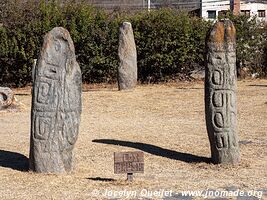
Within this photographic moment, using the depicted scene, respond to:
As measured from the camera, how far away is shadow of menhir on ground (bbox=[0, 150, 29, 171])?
962 centimetres

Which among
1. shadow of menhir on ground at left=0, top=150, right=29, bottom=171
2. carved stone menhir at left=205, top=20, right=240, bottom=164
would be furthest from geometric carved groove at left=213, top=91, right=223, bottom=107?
shadow of menhir on ground at left=0, top=150, right=29, bottom=171

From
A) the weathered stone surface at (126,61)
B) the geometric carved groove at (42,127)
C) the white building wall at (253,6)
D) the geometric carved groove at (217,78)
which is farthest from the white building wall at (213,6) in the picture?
the geometric carved groove at (42,127)

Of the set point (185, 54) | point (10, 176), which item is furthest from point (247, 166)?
point (185, 54)

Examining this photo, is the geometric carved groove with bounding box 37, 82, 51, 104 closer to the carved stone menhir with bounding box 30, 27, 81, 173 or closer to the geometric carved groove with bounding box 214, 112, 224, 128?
the carved stone menhir with bounding box 30, 27, 81, 173

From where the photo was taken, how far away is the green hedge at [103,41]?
2392cm

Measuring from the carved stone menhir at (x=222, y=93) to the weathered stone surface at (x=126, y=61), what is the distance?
36.8 feet

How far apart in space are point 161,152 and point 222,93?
1.81m

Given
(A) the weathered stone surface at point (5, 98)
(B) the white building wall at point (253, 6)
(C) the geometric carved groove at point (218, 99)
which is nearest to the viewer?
(C) the geometric carved groove at point (218, 99)

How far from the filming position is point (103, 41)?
23875 millimetres

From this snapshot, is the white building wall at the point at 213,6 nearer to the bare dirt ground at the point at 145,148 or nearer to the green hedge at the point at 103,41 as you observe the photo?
the green hedge at the point at 103,41

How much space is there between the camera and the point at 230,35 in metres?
9.89

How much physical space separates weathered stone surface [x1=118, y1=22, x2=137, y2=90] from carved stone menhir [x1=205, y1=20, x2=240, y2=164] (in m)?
11.2

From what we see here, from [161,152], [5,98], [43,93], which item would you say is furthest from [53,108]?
[5,98]

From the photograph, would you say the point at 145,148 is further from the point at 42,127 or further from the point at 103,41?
the point at 103,41
